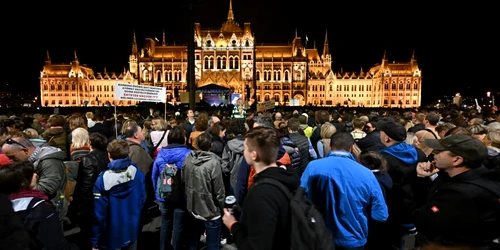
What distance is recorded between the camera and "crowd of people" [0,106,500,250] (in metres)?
2.37

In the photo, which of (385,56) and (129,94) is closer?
(129,94)

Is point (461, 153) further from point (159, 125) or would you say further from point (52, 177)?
point (159, 125)

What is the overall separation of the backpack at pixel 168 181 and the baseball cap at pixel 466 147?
331 cm

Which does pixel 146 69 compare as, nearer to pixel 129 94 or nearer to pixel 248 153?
pixel 129 94

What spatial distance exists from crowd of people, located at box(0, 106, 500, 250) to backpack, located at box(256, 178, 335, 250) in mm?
30

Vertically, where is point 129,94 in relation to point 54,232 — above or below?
above

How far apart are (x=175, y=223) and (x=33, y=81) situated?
372 ft

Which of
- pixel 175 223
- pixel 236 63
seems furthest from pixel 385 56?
pixel 175 223

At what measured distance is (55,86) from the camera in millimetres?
84438

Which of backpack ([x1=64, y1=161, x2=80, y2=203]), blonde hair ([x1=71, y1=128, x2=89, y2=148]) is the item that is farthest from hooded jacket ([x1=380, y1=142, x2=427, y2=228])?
blonde hair ([x1=71, y1=128, x2=89, y2=148])

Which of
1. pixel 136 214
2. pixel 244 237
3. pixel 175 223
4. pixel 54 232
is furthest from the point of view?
pixel 175 223

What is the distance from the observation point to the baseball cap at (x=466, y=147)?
2.78 m

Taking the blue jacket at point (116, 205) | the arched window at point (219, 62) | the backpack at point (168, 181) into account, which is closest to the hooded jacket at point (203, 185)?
the backpack at point (168, 181)

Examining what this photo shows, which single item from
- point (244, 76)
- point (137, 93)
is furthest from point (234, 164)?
point (244, 76)
